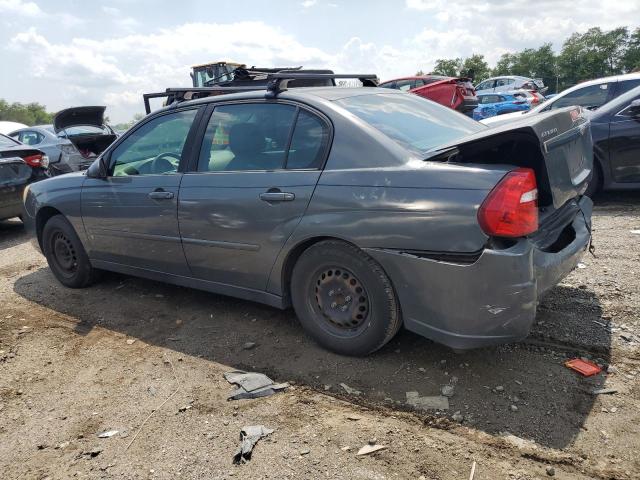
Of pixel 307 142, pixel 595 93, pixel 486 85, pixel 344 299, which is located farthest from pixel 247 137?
pixel 486 85

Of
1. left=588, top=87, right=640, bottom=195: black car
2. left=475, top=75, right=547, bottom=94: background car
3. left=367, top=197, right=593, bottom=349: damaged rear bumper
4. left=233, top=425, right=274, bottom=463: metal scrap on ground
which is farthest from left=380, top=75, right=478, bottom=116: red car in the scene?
left=475, top=75, right=547, bottom=94: background car

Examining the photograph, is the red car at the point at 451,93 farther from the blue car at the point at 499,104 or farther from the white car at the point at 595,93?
the blue car at the point at 499,104

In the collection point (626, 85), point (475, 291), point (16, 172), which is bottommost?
point (475, 291)

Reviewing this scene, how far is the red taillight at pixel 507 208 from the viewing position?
2541 mm

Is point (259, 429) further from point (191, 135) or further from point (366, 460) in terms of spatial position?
point (191, 135)

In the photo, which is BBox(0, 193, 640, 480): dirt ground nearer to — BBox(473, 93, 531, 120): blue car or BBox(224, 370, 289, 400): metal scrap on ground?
BBox(224, 370, 289, 400): metal scrap on ground

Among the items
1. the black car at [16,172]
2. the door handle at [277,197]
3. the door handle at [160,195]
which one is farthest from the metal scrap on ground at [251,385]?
the black car at [16,172]

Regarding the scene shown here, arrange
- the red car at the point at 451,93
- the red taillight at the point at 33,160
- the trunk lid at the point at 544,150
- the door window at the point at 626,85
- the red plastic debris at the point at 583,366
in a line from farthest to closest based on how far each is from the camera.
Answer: the red car at the point at 451,93 < the red taillight at the point at 33,160 < the door window at the point at 626,85 < the red plastic debris at the point at 583,366 < the trunk lid at the point at 544,150

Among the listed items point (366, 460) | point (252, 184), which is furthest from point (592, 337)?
point (252, 184)

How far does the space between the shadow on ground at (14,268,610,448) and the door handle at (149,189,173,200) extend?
38.9 inches

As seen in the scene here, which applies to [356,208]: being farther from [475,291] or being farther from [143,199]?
[143,199]

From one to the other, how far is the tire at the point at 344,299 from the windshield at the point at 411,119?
0.76 m

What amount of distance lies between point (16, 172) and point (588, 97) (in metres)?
8.34

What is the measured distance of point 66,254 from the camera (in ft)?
16.5
